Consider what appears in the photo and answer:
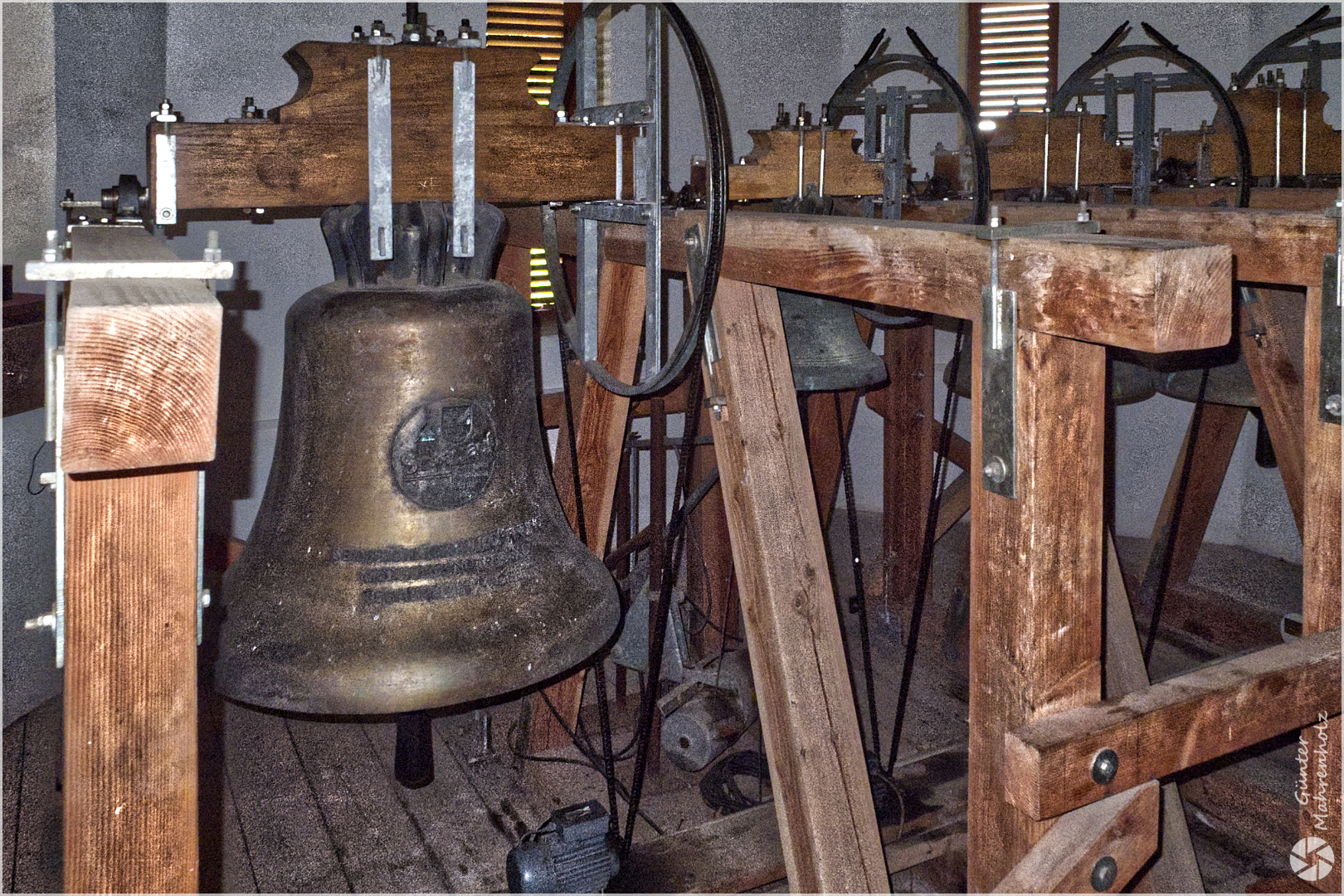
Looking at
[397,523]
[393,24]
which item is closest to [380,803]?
[397,523]

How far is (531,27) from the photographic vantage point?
14.8ft

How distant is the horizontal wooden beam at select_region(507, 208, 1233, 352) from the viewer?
3.42 feet

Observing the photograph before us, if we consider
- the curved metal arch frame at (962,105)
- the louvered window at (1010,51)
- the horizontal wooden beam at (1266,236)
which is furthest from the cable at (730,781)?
the louvered window at (1010,51)

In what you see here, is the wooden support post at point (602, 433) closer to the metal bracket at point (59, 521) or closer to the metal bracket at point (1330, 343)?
the metal bracket at point (1330, 343)

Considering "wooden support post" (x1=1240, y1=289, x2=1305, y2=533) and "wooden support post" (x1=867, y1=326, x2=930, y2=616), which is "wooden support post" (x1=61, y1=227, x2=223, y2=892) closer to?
"wooden support post" (x1=1240, y1=289, x2=1305, y2=533)

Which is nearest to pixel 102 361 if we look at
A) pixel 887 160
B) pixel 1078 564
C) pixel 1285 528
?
pixel 1078 564

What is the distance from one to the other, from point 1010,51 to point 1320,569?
4.18m

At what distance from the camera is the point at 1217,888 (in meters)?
2.75

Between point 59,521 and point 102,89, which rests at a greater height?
point 102,89

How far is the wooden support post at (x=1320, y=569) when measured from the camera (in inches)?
62.9

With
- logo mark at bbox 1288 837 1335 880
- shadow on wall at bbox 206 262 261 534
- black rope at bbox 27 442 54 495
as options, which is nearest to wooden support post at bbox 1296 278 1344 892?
logo mark at bbox 1288 837 1335 880

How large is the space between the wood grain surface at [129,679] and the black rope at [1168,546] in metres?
1.94

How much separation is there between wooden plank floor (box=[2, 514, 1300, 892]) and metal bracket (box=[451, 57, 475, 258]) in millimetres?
1458

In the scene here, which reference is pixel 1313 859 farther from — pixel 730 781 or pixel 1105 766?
pixel 730 781
